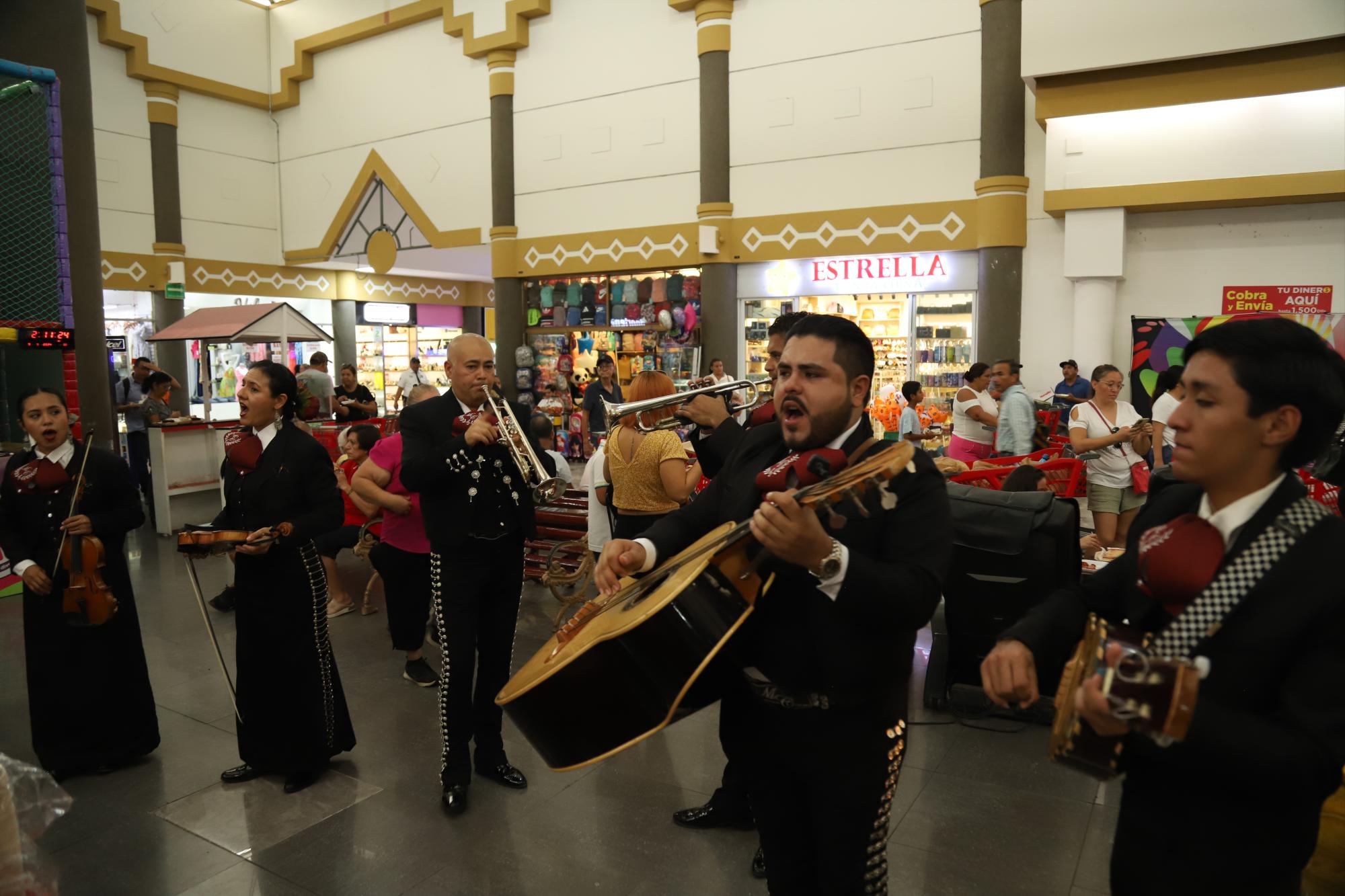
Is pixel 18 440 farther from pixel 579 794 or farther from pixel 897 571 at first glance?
pixel 897 571

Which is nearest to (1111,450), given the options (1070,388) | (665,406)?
(1070,388)

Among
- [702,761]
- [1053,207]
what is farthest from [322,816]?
[1053,207]

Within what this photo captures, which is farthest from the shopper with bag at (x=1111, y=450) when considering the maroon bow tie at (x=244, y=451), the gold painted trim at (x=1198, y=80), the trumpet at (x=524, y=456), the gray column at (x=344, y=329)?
the gray column at (x=344, y=329)

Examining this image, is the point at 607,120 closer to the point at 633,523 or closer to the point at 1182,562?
the point at 633,523

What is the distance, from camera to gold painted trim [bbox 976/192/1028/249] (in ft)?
31.0

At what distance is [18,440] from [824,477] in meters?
8.07

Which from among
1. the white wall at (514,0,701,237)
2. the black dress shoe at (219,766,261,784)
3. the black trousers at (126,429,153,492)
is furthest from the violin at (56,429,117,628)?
the white wall at (514,0,701,237)

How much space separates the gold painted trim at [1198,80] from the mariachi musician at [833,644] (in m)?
7.90

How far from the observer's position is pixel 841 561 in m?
1.63

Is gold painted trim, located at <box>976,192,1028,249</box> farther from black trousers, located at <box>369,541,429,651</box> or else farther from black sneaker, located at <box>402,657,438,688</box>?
black sneaker, located at <box>402,657,438,688</box>

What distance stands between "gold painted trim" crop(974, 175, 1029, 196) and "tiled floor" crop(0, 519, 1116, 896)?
6865 millimetres

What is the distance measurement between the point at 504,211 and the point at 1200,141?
882 centimetres

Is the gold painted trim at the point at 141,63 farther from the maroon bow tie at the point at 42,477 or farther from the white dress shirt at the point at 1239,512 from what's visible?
the white dress shirt at the point at 1239,512

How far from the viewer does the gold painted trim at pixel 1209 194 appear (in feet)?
26.1
